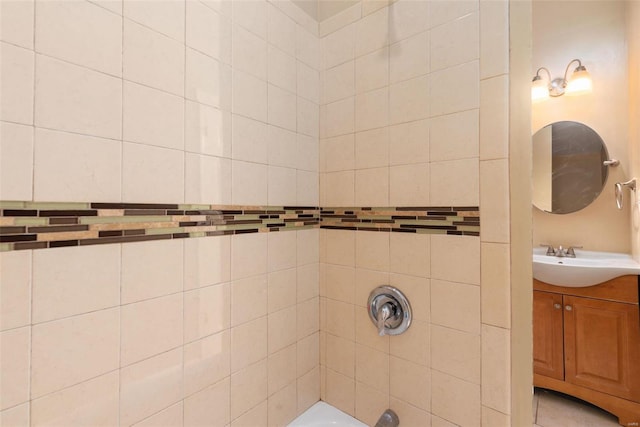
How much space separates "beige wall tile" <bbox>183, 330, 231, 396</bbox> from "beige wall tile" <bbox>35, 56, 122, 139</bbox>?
29.4 inches

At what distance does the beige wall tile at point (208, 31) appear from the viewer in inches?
41.1

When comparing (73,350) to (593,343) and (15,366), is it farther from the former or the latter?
(593,343)

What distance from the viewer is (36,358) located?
735 mm

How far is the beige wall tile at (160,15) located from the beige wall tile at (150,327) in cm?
87

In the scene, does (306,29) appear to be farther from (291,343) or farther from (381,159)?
(291,343)

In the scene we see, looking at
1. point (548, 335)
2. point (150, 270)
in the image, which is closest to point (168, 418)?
point (150, 270)

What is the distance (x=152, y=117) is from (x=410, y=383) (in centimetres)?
143

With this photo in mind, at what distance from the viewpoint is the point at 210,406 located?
1099 millimetres

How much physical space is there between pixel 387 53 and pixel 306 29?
46 cm

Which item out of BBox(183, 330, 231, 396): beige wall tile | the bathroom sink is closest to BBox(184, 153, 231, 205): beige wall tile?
BBox(183, 330, 231, 396): beige wall tile

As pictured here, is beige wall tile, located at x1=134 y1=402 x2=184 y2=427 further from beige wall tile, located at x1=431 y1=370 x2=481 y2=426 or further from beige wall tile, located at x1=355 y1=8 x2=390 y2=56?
beige wall tile, located at x1=355 y1=8 x2=390 y2=56

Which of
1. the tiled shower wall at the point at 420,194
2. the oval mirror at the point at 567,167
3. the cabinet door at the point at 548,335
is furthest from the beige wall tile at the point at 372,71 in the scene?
the cabinet door at the point at 548,335

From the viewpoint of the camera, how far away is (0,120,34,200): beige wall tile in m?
0.69

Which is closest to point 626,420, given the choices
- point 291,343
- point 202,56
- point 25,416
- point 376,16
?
point 291,343
